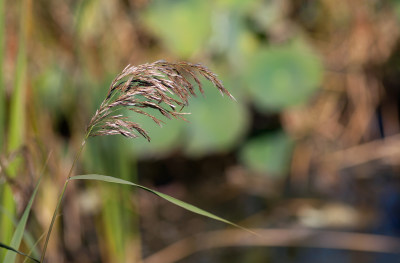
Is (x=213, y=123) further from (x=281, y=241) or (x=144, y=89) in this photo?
(x=144, y=89)

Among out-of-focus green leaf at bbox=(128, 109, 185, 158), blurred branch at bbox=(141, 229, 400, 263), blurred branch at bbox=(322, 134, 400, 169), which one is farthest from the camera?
blurred branch at bbox=(322, 134, 400, 169)

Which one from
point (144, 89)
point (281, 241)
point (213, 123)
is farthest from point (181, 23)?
point (144, 89)

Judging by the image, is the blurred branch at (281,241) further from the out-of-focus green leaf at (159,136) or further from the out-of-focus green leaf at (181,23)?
the out-of-focus green leaf at (181,23)

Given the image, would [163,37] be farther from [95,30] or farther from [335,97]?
[335,97]

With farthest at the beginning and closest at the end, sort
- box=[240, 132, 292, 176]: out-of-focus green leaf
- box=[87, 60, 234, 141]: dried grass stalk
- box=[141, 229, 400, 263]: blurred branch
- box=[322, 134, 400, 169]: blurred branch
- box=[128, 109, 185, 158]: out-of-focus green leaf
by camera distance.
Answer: box=[322, 134, 400, 169]: blurred branch < box=[240, 132, 292, 176]: out-of-focus green leaf < box=[128, 109, 185, 158]: out-of-focus green leaf < box=[141, 229, 400, 263]: blurred branch < box=[87, 60, 234, 141]: dried grass stalk

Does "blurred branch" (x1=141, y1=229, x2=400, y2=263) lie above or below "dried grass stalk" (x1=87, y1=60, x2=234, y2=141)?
above

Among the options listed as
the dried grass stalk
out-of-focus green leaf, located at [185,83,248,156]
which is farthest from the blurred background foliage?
the dried grass stalk

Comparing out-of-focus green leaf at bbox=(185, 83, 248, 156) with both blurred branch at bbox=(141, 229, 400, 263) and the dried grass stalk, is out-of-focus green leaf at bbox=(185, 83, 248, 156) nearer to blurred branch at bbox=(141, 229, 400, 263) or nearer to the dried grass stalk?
blurred branch at bbox=(141, 229, 400, 263)

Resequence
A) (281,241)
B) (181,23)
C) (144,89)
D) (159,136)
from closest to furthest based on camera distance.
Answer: (144,89), (281,241), (159,136), (181,23)
